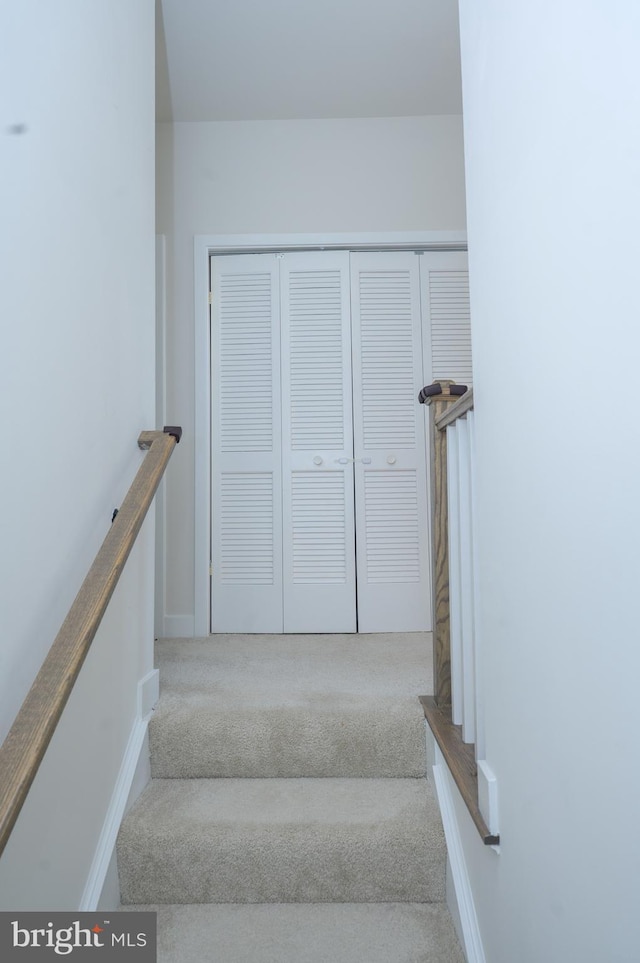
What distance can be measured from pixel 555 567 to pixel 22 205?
1.18 metres

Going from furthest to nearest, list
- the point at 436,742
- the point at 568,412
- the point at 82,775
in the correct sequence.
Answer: the point at 436,742 → the point at 82,775 → the point at 568,412

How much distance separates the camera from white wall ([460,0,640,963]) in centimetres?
76

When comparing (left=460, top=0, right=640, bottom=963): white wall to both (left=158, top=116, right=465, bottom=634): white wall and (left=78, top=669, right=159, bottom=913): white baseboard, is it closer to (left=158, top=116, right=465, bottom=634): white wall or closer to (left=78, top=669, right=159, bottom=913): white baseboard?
(left=78, top=669, right=159, bottom=913): white baseboard

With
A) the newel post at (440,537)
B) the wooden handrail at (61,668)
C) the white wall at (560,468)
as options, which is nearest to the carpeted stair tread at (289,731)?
the newel post at (440,537)

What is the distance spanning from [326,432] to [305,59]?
1688 mm

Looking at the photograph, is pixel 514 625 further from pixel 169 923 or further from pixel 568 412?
pixel 169 923

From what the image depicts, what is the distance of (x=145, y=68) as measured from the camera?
7.38 ft

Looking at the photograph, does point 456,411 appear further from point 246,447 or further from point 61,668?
point 246,447

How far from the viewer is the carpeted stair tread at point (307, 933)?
1472 mm

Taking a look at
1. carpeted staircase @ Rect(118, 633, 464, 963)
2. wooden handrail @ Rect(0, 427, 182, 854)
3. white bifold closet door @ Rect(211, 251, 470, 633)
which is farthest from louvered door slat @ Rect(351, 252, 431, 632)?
wooden handrail @ Rect(0, 427, 182, 854)

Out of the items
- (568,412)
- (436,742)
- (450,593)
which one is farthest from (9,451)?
(436,742)

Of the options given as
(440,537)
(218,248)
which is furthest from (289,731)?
(218,248)

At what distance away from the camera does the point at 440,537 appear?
197cm

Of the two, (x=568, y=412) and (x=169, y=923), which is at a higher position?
(x=568, y=412)
